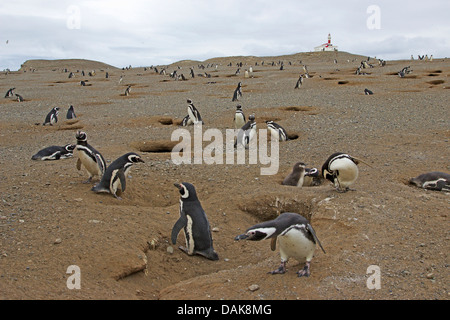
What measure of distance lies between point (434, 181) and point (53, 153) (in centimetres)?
710

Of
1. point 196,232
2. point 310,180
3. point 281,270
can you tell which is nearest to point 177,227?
point 196,232

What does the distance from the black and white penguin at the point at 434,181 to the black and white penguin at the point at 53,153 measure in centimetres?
662

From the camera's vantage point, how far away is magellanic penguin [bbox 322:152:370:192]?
5629 millimetres

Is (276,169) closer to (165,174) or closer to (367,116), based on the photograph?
(165,174)

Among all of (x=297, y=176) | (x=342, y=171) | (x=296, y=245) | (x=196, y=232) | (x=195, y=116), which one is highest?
(x=195, y=116)

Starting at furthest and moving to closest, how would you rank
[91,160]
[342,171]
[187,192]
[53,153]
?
[53,153]
[91,160]
[342,171]
[187,192]

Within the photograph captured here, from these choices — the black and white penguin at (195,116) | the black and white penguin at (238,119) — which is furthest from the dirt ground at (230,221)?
the black and white penguin at (238,119)

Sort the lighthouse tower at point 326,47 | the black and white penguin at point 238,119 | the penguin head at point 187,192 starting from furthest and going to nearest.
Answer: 1. the lighthouse tower at point 326,47
2. the black and white penguin at point 238,119
3. the penguin head at point 187,192

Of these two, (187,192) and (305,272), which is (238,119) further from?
(305,272)

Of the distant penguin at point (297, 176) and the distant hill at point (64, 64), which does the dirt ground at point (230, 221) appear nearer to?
the distant penguin at point (297, 176)

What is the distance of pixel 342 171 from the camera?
5.64 meters

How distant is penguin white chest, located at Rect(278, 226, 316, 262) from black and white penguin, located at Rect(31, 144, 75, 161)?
6.11 meters

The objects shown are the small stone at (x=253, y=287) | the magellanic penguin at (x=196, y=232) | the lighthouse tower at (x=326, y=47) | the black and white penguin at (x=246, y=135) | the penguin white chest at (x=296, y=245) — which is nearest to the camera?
the small stone at (x=253, y=287)

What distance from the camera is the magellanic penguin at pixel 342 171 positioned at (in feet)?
18.5
